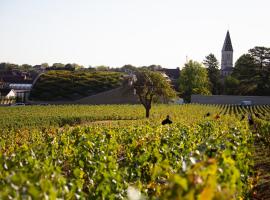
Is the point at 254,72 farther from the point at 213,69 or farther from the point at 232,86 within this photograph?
the point at 213,69

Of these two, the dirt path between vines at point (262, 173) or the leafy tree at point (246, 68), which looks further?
the leafy tree at point (246, 68)

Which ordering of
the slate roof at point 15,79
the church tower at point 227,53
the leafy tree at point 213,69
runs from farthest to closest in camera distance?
1. the church tower at point 227,53
2. the slate roof at point 15,79
3. the leafy tree at point 213,69

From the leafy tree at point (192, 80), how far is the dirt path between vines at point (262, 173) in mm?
60171

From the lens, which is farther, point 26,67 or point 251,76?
point 26,67

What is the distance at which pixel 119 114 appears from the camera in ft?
132

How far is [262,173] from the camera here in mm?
13945

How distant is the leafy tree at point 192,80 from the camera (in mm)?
81562

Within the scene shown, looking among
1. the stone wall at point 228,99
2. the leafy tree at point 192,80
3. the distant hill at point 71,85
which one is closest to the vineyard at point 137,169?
the stone wall at point 228,99

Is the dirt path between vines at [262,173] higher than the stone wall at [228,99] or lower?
higher

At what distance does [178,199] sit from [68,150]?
10.6 metres

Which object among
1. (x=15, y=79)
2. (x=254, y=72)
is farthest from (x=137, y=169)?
(x=15, y=79)

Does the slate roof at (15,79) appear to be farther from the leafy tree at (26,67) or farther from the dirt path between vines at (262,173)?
the dirt path between vines at (262,173)

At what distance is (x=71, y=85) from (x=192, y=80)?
21.4 metres

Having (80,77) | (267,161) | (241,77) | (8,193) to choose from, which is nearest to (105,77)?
(80,77)
